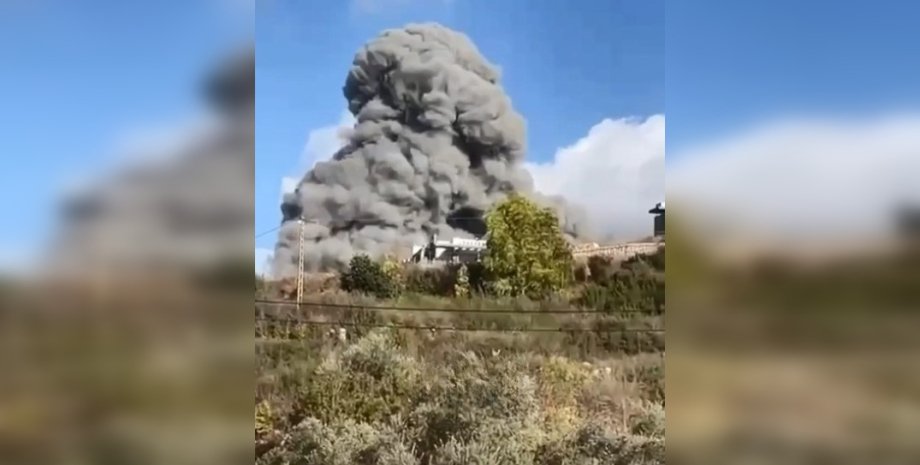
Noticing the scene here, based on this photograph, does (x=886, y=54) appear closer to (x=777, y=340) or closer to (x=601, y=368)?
(x=777, y=340)

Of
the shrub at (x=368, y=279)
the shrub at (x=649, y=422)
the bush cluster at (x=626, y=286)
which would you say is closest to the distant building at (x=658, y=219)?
the bush cluster at (x=626, y=286)

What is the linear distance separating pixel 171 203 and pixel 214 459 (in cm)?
86

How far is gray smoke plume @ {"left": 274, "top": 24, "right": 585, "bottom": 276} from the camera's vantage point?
3002 millimetres

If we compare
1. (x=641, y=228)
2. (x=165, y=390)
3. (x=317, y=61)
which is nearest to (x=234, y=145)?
(x=317, y=61)

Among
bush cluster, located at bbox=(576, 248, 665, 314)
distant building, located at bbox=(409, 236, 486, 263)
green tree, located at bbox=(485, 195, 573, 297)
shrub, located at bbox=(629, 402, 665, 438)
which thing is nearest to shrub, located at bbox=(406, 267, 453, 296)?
distant building, located at bbox=(409, 236, 486, 263)

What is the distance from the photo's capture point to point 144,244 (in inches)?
107

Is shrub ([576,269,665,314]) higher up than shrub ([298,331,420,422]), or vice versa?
shrub ([576,269,665,314])

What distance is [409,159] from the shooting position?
3039 millimetres

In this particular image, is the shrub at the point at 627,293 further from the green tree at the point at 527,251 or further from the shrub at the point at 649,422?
the shrub at the point at 649,422

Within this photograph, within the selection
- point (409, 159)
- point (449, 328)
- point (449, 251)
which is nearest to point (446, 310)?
point (449, 328)

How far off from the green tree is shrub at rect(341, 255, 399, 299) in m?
0.37

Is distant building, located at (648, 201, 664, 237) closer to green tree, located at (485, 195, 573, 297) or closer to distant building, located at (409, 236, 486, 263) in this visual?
green tree, located at (485, 195, 573, 297)

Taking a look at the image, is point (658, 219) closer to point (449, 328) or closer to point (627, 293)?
point (627, 293)

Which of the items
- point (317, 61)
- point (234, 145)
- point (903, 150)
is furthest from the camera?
point (317, 61)
